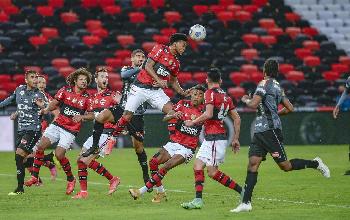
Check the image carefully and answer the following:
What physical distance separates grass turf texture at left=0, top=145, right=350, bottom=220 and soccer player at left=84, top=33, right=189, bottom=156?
5.29 feet

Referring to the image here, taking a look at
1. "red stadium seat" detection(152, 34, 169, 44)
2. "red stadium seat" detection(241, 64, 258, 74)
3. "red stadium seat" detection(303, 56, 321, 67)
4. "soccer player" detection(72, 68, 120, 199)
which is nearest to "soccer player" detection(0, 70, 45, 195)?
"soccer player" detection(72, 68, 120, 199)

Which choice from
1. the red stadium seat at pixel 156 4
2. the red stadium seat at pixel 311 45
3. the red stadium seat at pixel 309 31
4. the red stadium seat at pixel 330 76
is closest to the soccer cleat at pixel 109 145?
the red stadium seat at pixel 330 76

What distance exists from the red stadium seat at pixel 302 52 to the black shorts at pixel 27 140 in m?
23.4

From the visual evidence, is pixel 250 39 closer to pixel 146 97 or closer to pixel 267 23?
pixel 267 23

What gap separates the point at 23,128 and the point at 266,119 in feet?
19.9

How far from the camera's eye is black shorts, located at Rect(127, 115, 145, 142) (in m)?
17.7

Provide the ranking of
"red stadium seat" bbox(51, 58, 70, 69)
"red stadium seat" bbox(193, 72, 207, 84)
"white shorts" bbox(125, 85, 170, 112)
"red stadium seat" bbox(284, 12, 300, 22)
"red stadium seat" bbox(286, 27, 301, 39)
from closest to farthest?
"white shorts" bbox(125, 85, 170, 112) < "red stadium seat" bbox(51, 58, 70, 69) < "red stadium seat" bbox(193, 72, 207, 84) < "red stadium seat" bbox(286, 27, 301, 39) < "red stadium seat" bbox(284, 12, 300, 22)

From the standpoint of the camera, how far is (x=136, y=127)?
17.7 meters

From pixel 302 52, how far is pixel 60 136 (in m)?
24.5

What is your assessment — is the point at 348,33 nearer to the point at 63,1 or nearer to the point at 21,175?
the point at 63,1

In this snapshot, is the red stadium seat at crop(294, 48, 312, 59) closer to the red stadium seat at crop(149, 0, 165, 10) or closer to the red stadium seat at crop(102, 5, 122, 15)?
the red stadium seat at crop(149, 0, 165, 10)

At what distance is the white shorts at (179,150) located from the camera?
15766 mm

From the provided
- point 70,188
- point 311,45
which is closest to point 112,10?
point 311,45

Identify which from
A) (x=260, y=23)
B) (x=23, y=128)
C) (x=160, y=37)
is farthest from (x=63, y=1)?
(x=23, y=128)
